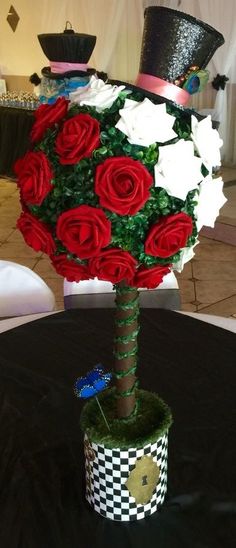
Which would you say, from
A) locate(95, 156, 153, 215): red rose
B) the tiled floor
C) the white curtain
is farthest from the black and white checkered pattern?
the white curtain

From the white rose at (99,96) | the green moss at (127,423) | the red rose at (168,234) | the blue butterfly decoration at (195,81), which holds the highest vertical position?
the blue butterfly decoration at (195,81)

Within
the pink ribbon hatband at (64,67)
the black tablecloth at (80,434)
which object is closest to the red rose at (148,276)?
the black tablecloth at (80,434)

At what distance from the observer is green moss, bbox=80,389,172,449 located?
2.88ft

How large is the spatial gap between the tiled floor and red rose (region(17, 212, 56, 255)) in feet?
7.52

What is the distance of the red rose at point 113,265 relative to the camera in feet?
2.46

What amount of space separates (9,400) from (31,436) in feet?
0.47

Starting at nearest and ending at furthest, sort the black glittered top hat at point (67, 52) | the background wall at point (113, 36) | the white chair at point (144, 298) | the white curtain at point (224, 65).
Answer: the white chair at point (144, 298)
the black glittered top hat at point (67, 52)
the white curtain at point (224, 65)
the background wall at point (113, 36)

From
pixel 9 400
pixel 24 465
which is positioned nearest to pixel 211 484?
pixel 24 465

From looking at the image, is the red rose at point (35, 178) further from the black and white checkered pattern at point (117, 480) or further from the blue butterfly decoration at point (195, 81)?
the black and white checkered pattern at point (117, 480)

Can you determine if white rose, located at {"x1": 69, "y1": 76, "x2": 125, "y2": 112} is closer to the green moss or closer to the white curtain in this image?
the green moss

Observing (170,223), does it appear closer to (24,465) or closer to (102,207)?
(102,207)

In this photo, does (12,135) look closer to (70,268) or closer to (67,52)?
(67,52)

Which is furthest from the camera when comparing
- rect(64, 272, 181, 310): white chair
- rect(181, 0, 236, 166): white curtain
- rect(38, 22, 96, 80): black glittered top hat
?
rect(181, 0, 236, 166): white curtain

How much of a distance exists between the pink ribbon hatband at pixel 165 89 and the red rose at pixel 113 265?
0.25 metres
